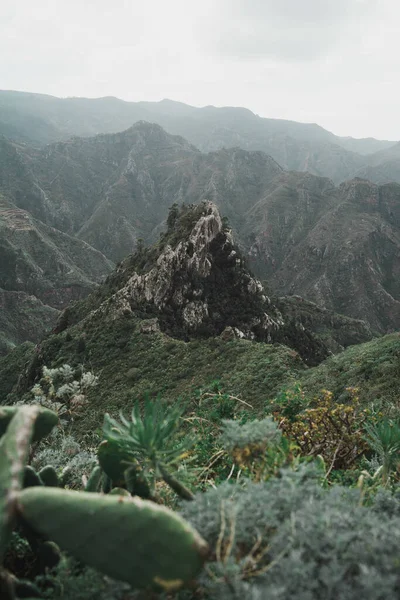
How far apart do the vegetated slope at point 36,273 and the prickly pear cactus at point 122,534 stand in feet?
253

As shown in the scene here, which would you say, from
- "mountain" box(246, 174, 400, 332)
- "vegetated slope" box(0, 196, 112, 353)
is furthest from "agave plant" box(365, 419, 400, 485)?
"mountain" box(246, 174, 400, 332)

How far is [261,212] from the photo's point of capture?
496 feet

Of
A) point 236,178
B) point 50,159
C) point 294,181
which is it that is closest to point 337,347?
point 294,181

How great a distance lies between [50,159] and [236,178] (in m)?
92.7

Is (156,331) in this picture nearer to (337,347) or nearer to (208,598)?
(208,598)

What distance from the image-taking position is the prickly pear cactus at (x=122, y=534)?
1603mm

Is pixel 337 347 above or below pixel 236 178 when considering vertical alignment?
below

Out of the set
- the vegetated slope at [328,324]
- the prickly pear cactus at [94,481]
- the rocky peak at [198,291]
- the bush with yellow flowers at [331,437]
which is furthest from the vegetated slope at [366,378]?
the vegetated slope at [328,324]

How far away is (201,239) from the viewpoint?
39.0m

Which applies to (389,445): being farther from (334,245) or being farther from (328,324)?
(334,245)

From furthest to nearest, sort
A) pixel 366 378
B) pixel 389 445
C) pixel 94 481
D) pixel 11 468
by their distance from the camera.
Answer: pixel 366 378 < pixel 389 445 < pixel 94 481 < pixel 11 468

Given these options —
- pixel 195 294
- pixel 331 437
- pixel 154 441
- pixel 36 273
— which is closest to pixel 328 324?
pixel 195 294

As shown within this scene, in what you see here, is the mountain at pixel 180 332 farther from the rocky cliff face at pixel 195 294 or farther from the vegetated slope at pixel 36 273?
the vegetated slope at pixel 36 273

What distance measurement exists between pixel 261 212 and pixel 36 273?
300 feet
